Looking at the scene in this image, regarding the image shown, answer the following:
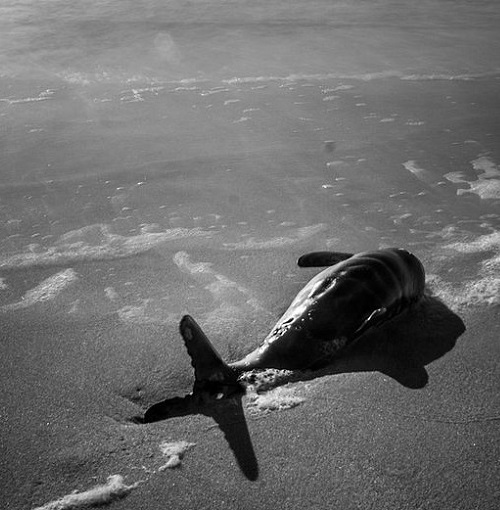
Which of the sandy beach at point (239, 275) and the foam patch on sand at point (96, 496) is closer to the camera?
the foam patch on sand at point (96, 496)

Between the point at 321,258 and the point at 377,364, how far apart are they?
1.12 m

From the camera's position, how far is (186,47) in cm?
1165

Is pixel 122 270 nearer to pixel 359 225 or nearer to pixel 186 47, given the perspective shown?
pixel 359 225

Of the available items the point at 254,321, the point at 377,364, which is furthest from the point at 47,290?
the point at 377,364

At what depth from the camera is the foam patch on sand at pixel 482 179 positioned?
5.99 metres

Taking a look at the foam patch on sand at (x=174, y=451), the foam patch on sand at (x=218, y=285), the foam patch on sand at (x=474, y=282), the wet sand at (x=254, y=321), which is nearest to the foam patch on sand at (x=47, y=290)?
the wet sand at (x=254, y=321)

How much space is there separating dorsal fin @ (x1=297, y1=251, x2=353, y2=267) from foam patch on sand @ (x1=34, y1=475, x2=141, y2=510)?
7.05ft

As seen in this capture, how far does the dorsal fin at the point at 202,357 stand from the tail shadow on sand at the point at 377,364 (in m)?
0.07

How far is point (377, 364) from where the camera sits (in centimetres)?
372

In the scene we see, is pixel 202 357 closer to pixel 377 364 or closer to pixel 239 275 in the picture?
pixel 377 364

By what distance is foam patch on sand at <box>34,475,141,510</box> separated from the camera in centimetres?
283

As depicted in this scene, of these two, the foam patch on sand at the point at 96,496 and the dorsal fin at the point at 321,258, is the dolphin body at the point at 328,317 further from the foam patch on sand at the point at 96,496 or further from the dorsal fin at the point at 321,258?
the foam patch on sand at the point at 96,496

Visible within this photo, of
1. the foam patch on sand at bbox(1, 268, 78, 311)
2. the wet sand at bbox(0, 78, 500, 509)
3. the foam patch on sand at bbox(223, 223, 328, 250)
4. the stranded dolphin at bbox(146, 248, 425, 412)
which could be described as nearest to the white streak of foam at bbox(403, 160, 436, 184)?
the wet sand at bbox(0, 78, 500, 509)

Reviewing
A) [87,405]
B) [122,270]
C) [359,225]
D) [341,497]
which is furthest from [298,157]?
[341,497]
